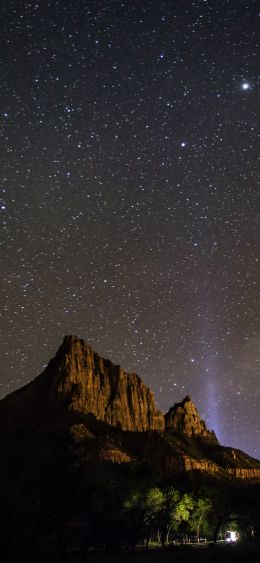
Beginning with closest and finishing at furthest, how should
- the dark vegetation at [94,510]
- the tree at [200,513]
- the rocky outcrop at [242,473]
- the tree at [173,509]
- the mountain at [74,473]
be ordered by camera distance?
the dark vegetation at [94,510]
the mountain at [74,473]
the tree at [173,509]
the tree at [200,513]
the rocky outcrop at [242,473]

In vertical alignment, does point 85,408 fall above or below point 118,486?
above

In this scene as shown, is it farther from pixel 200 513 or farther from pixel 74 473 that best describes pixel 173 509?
pixel 74 473

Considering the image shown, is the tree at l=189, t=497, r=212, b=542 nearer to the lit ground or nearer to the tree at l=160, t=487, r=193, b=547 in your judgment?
the tree at l=160, t=487, r=193, b=547

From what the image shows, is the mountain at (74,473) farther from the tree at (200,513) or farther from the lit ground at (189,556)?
the lit ground at (189,556)

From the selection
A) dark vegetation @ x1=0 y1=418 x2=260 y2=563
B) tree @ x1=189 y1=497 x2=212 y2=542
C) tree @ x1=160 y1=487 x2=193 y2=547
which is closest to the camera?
dark vegetation @ x1=0 y1=418 x2=260 y2=563

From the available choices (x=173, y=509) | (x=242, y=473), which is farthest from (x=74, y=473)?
(x=242, y=473)

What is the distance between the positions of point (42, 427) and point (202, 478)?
140 feet

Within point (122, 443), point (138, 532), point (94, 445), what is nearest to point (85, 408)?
point (122, 443)

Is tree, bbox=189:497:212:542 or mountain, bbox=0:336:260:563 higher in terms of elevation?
mountain, bbox=0:336:260:563

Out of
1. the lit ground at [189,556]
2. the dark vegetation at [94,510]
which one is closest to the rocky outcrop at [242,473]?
the dark vegetation at [94,510]

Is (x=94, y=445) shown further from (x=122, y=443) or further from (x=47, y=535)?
(x=47, y=535)

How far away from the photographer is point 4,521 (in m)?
28.9

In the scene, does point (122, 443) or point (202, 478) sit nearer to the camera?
point (202, 478)

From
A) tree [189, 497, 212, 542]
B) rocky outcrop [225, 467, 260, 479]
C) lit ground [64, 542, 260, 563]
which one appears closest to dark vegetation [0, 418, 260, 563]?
tree [189, 497, 212, 542]
